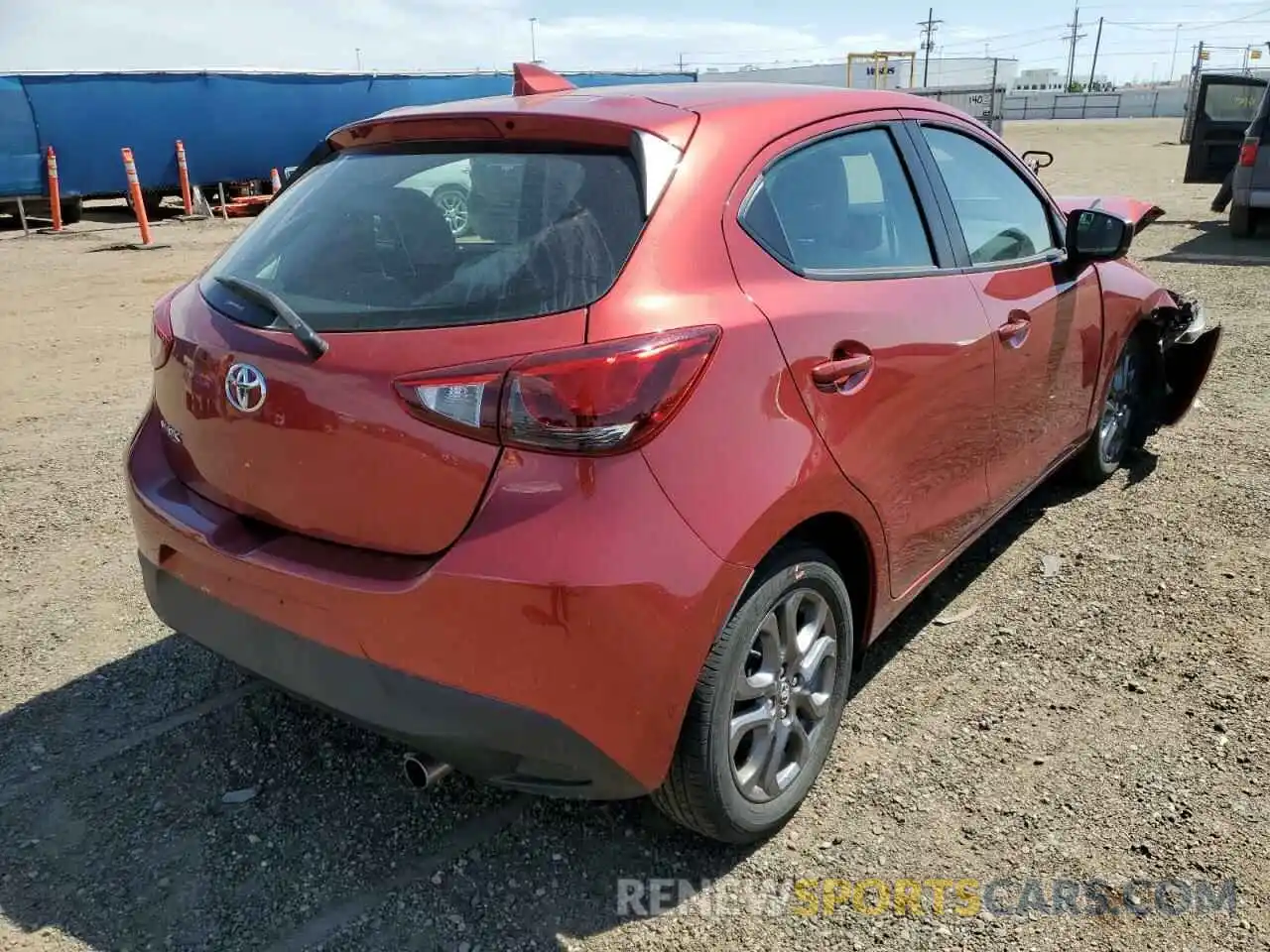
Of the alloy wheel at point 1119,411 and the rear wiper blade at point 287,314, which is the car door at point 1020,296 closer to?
the alloy wheel at point 1119,411

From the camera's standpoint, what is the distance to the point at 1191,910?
2.30 m

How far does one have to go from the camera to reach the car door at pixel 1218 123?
12938 millimetres

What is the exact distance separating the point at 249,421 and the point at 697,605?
3.51 feet

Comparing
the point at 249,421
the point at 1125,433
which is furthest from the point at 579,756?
the point at 1125,433

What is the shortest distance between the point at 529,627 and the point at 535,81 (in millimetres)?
1776

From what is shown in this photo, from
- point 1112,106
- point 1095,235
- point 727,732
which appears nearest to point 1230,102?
point 1095,235

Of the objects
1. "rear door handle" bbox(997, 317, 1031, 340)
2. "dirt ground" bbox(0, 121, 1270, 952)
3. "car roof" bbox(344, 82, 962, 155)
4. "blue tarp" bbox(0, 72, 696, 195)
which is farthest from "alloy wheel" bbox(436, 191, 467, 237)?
"blue tarp" bbox(0, 72, 696, 195)

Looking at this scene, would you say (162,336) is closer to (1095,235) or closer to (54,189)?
(1095,235)

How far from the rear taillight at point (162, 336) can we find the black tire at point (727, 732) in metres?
1.54

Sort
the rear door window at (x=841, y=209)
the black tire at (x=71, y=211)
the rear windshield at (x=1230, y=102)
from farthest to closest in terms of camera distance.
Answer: the black tire at (x=71, y=211) → the rear windshield at (x=1230, y=102) → the rear door window at (x=841, y=209)

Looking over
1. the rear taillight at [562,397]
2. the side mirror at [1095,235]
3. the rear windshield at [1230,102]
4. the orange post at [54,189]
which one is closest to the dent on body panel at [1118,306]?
the side mirror at [1095,235]

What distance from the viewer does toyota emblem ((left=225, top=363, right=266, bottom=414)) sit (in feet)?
7.20

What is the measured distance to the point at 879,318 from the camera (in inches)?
103

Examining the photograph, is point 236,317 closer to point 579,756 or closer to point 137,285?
point 579,756
